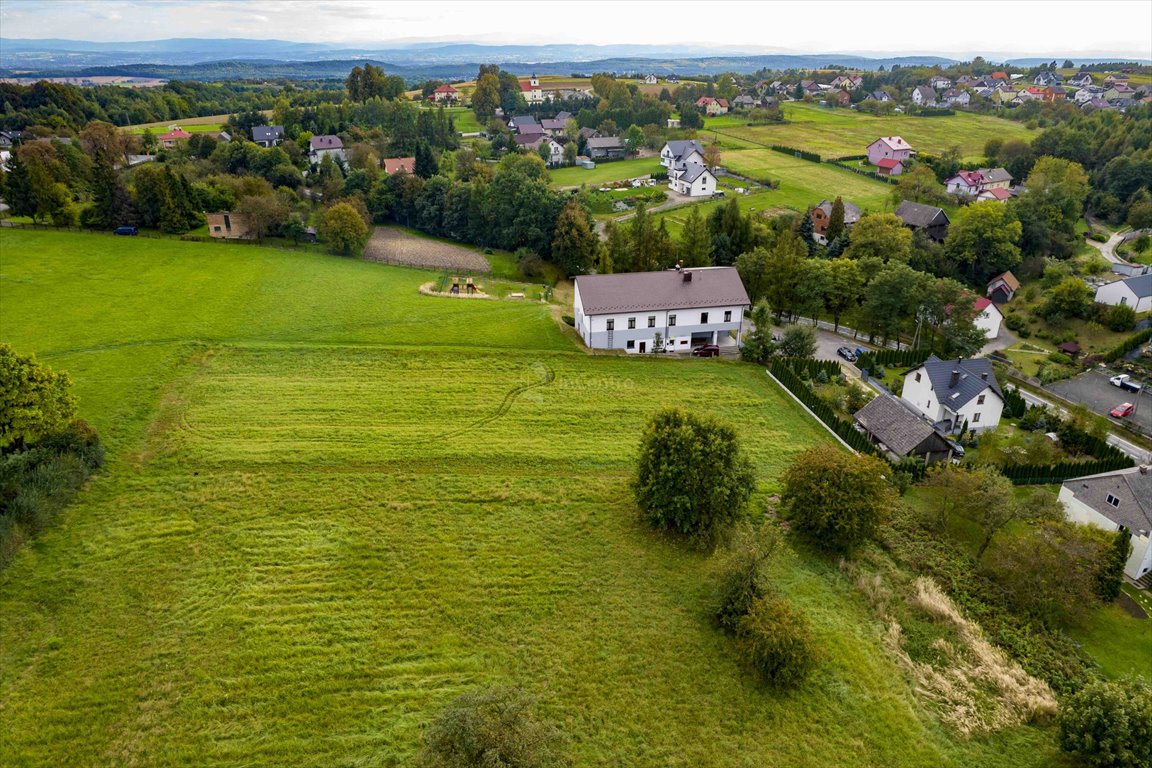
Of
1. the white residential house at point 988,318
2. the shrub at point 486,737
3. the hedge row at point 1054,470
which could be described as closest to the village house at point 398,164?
the white residential house at point 988,318

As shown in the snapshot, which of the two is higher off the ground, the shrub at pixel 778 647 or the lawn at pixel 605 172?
the lawn at pixel 605 172

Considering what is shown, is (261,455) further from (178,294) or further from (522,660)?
(178,294)

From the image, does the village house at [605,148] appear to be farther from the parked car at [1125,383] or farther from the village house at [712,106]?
the parked car at [1125,383]

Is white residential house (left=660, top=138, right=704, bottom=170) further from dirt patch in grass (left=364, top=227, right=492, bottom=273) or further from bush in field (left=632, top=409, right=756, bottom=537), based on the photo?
bush in field (left=632, top=409, right=756, bottom=537)

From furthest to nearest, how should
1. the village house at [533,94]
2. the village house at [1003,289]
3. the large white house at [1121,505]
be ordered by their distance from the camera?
the village house at [533,94]
the village house at [1003,289]
the large white house at [1121,505]

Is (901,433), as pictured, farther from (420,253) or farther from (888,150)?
(888,150)

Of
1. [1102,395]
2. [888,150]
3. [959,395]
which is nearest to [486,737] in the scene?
[959,395]
